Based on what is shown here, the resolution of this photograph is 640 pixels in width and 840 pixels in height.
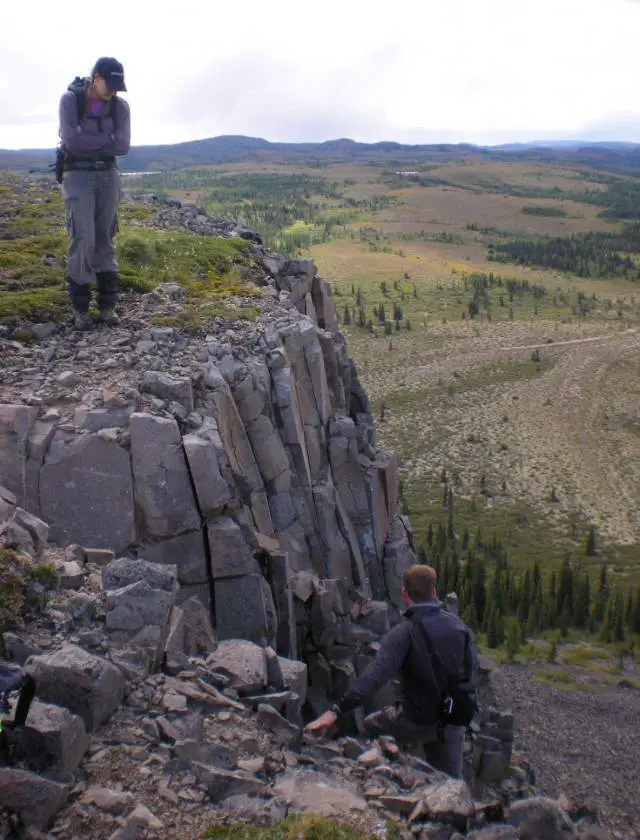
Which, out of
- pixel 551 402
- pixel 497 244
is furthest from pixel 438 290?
pixel 497 244

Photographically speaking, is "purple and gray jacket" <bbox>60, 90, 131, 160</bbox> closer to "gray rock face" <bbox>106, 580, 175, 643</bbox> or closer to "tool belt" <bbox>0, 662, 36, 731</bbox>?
"gray rock face" <bbox>106, 580, 175, 643</bbox>

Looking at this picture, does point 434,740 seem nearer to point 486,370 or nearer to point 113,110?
point 113,110

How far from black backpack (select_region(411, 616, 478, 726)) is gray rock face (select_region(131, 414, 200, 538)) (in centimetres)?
455

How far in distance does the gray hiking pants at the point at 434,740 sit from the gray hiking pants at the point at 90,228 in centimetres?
977

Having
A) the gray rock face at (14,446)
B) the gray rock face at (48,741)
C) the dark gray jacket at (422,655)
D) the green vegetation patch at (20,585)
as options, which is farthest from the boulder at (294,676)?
the gray rock face at (14,446)

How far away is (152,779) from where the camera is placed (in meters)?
7.04

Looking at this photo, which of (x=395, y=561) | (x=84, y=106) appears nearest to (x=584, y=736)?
(x=395, y=561)

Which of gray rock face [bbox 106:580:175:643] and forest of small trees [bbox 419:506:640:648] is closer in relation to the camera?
gray rock face [bbox 106:580:175:643]

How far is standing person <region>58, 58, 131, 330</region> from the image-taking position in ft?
44.4

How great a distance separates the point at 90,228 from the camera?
583 inches

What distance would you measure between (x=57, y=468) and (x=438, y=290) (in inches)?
4426

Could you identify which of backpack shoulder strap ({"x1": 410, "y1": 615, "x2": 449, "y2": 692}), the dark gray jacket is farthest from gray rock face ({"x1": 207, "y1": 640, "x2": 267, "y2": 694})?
backpack shoulder strap ({"x1": 410, "y1": 615, "x2": 449, "y2": 692})

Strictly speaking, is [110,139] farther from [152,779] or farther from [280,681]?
[152,779]

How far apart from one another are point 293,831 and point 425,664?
260 centimetres
